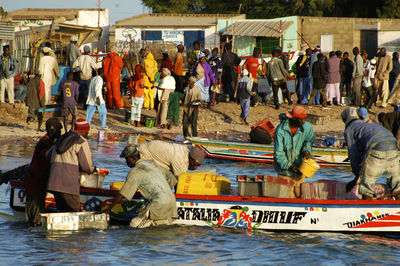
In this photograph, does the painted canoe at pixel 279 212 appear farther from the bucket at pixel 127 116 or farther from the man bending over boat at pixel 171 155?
the bucket at pixel 127 116

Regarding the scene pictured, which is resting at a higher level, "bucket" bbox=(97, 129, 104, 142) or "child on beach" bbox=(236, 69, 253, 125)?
Answer: "child on beach" bbox=(236, 69, 253, 125)

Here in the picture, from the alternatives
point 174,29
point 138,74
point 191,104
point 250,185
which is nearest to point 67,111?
point 138,74

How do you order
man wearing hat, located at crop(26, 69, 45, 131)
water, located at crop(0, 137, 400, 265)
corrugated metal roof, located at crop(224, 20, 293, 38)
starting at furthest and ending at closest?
corrugated metal roof, located at crop(224, 20, 293, 38) < man wearing hat, located at crop(26, 69, 45, 131) < water, located at crop(0, 137, 400, 265)

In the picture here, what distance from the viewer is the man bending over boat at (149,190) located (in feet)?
30.3

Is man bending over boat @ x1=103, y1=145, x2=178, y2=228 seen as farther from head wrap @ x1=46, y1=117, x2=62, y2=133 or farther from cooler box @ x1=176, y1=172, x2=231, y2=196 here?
head wrap @ x1=46, y1=117, x2=62, y2=133

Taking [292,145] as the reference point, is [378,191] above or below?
below

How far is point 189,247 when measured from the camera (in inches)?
370

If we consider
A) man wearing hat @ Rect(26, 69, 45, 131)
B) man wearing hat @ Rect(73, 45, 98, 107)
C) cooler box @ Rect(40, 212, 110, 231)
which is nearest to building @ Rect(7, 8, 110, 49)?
man wearing hat @ Rect(73, 45, 98, 107)

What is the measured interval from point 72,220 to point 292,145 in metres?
3.39

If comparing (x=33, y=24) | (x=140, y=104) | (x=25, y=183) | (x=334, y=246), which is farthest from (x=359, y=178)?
(x=33, y=24)

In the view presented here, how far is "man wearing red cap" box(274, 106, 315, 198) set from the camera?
996 centimetres

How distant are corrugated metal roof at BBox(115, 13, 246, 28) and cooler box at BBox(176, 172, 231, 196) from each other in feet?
95.2

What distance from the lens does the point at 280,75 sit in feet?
72.4

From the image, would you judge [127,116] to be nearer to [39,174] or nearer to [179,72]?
[179,72]
